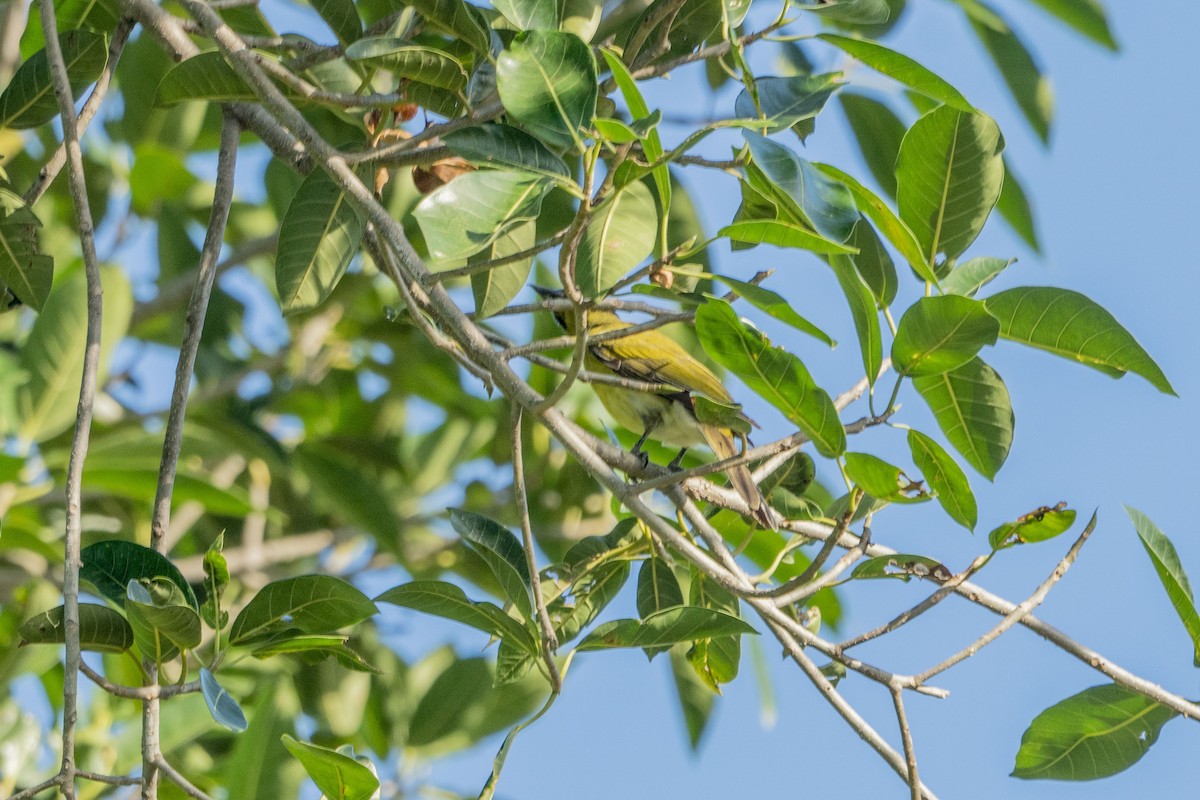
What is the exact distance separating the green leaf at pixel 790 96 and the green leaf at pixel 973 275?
0.44 metres

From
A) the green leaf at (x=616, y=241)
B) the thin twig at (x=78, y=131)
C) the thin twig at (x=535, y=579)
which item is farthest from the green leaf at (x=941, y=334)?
the thin twig at (x=78, y=131)

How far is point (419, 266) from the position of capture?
1.60 m

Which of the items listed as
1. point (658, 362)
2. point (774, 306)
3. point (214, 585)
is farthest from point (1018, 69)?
point (214, 585)

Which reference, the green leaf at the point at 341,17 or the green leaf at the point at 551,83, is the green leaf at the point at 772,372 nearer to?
the green leaf at the point at 551,83

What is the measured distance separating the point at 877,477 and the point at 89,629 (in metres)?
1.14

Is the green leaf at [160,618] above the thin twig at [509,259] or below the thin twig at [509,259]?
below

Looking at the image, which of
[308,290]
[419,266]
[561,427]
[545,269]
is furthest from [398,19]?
[545,269]

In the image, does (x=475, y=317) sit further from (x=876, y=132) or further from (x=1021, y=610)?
(x=876, y=132)

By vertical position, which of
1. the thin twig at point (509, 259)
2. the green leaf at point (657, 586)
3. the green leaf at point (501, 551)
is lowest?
the green leaf at point (657, 586)

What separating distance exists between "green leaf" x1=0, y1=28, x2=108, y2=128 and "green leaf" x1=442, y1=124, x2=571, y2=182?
958mm

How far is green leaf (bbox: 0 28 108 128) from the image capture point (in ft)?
6.97

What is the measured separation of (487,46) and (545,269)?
233 centimetres

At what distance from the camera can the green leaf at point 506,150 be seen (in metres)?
1.49

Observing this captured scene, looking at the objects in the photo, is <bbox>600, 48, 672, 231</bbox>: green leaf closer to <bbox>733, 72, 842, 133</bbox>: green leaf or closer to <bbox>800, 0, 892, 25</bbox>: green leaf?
<bbox>733, 72, 842, 133</bbox>: green leaf
